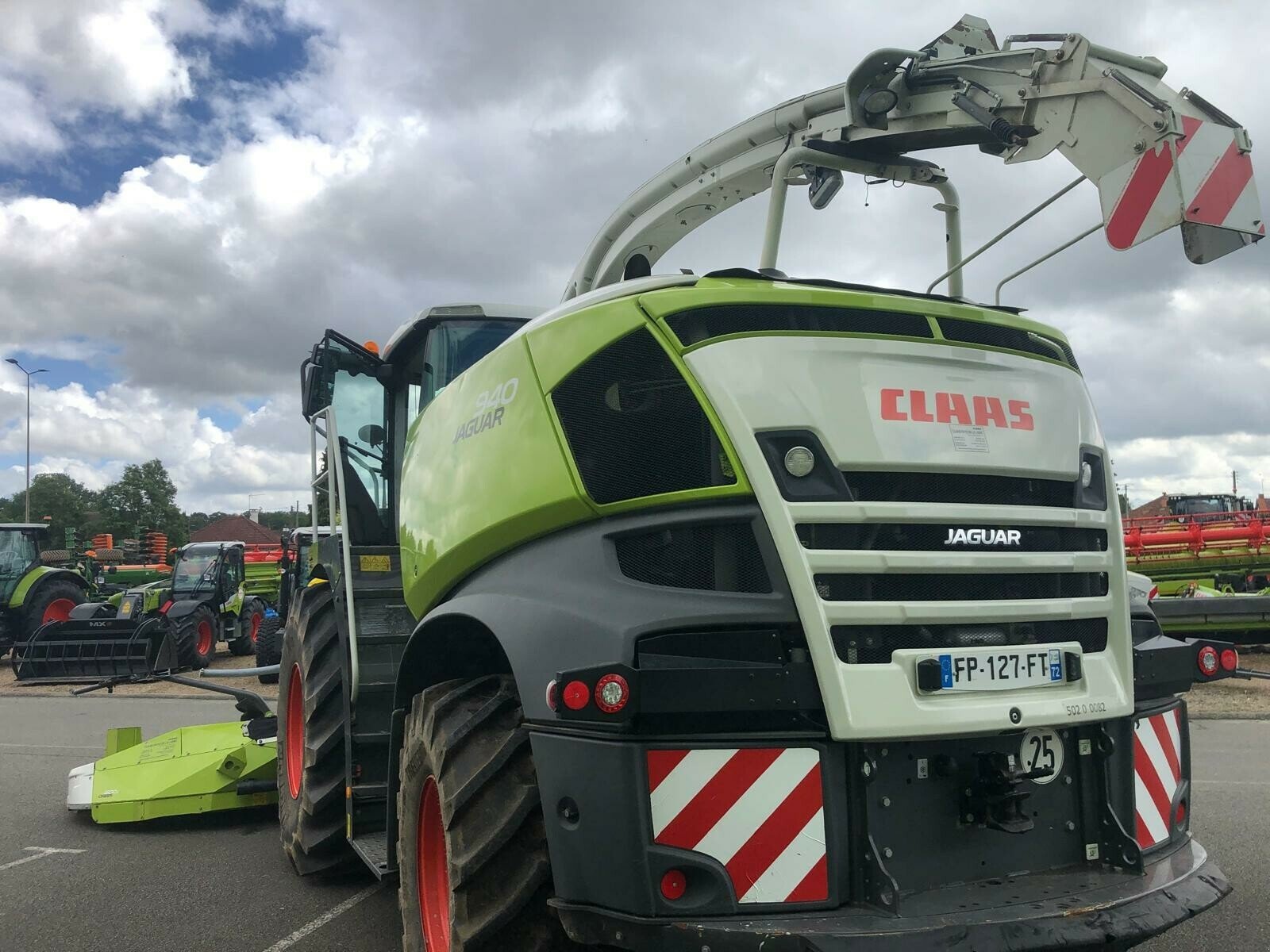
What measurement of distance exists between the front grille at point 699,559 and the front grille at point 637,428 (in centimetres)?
12

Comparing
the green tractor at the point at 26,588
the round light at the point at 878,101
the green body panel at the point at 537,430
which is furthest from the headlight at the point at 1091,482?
the green tractor at the point at 26,588

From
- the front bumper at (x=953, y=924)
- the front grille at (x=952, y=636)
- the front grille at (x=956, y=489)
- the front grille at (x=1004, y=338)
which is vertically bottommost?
the front bumper at (x=953, y=924)

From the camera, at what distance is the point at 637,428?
2.74 m

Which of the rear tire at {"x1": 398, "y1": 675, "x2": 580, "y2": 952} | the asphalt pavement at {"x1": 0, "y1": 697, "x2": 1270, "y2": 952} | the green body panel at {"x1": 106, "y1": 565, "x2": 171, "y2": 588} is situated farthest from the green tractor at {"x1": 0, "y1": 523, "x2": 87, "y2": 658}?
the rear tire at {"x1": 398, "y1": 675, "x2": 580, "y2": 952}

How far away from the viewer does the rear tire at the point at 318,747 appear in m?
4.66

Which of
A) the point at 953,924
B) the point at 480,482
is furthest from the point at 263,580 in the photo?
the point at 953,924

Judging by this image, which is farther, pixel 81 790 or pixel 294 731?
pixel 81 790

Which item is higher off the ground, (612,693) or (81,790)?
(612,693)

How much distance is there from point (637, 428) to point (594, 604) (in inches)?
19.4

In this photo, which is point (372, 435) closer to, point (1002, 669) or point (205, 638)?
point (1002, 669)

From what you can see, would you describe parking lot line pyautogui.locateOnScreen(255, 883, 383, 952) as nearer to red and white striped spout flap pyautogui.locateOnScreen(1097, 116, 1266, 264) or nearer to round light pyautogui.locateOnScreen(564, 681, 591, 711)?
round light pyautogui.locateOnScreen(564, 681, 591, 711)

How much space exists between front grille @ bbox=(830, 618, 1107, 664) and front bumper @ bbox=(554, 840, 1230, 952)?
60 cm

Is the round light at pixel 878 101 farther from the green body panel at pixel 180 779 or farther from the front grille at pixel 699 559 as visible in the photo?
the green body panel at pixel 180 779

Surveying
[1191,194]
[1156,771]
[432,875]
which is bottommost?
[432,875]
